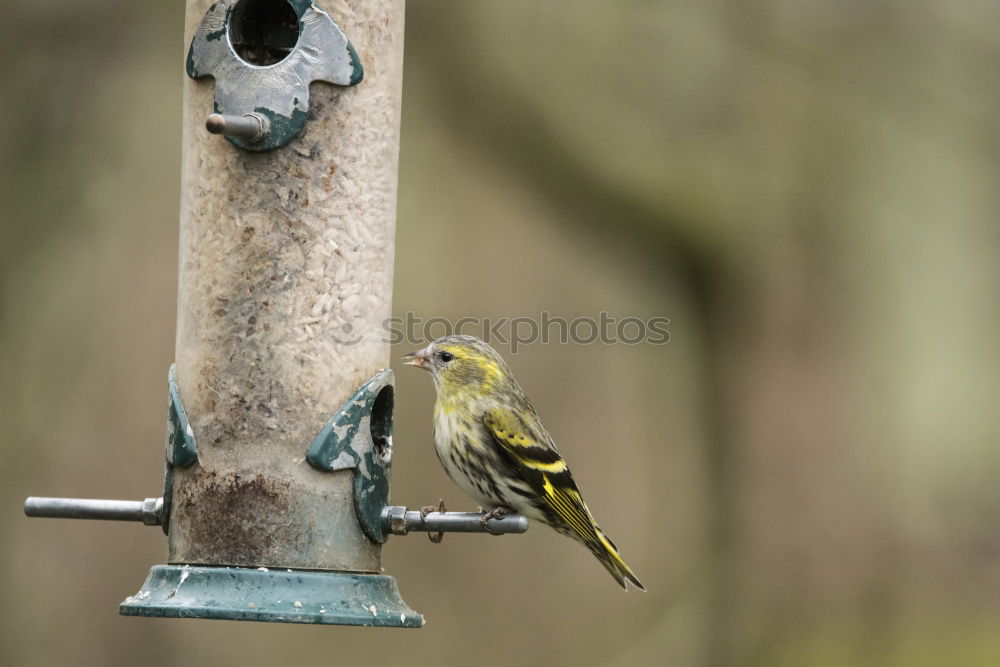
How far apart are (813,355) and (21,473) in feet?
16.0

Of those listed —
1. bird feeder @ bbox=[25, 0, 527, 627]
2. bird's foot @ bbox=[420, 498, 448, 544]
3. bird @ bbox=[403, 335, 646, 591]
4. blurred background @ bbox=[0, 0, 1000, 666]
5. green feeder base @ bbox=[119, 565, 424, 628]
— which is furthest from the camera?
blurred background @ bbox=[0, 0, 1000, 666]

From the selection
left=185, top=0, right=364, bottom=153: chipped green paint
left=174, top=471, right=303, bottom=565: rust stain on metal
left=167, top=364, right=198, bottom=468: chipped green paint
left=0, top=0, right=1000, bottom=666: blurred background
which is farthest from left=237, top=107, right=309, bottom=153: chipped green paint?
left=0, top=0, right=1000, bottom=666: blurred background

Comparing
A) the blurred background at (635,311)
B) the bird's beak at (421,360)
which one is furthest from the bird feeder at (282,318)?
the blurred background at (635,311)

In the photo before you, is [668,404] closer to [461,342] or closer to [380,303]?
[461,342]

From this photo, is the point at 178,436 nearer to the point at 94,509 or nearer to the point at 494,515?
the point at 94,509

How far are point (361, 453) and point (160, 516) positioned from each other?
814 millimetres

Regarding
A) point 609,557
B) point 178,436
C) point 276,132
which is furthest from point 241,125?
point 609,557

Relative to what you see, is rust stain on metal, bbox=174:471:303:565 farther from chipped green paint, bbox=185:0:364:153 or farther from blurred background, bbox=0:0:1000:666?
blurred background, bbox=0:0:1000:666

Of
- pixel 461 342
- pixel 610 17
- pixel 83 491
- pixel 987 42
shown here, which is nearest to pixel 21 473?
pixel 83 491

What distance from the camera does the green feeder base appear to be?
5.20 metres

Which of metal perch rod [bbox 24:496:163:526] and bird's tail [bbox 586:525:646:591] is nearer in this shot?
metal perch rod [bbox 24:496:163:526]

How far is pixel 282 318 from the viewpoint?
574cm

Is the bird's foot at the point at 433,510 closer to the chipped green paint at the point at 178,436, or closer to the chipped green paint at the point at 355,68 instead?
the chipped green paint at the point at 178,436

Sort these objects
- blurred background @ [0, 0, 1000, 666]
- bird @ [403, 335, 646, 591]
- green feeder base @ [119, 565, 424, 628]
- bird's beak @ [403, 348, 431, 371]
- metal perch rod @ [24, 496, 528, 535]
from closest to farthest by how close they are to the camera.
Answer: green feeder base @ [119, 565, 424, 628], metal perch rod @ [24, 496, 528, 535], bird @ [403, 335, 646, 591], bird's beak @ [403, 348, 431, 371], blurred background @ [0, 0, 1000, 666]
